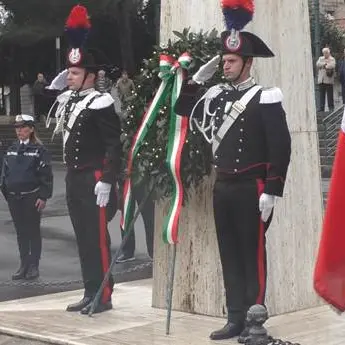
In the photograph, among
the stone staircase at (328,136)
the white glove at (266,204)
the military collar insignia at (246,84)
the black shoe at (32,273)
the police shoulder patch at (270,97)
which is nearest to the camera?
the white glove at (266,204)

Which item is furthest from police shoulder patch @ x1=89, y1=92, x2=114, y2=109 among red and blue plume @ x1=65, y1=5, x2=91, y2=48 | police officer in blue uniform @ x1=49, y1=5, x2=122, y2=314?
red and blue plume @ x1=65, y1=5, x2=91, y2=48

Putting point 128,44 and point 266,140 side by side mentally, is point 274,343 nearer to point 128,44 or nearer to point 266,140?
point 266,140

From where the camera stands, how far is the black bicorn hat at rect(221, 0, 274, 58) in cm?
619

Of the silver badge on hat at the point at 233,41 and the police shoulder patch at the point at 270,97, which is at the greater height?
the silver badge on hat at the point at 233,41

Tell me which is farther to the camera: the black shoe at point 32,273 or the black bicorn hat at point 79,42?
the black shoe at point 32,273

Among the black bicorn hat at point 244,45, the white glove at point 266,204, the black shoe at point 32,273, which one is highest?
the black bicorn hat at point 244,45

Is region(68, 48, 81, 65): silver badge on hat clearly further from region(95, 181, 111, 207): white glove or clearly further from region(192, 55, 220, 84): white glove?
region(192, 55, 220, 84): white glove

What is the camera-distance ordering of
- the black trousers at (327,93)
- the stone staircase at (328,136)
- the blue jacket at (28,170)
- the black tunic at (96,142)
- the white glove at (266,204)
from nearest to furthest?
the white glove at (266,204) → the black tunic at (96,142) → the blue jacket at (28,170) → the stone staircase at (328,136) → the black trousers at (327,93)

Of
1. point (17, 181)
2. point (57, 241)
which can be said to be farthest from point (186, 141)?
point (57, 241)

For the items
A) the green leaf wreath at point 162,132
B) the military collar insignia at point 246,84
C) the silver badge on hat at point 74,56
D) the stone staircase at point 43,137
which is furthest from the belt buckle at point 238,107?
the stone staircase at point 43,137

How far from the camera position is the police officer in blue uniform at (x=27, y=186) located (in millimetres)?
9586

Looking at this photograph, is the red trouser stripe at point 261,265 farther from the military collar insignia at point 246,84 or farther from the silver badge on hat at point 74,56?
the silver badge on hat at point 74,56

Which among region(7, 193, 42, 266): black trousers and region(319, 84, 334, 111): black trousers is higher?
region(319, 84, 334, 111): black trousers

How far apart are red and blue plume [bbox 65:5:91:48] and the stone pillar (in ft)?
2.16
